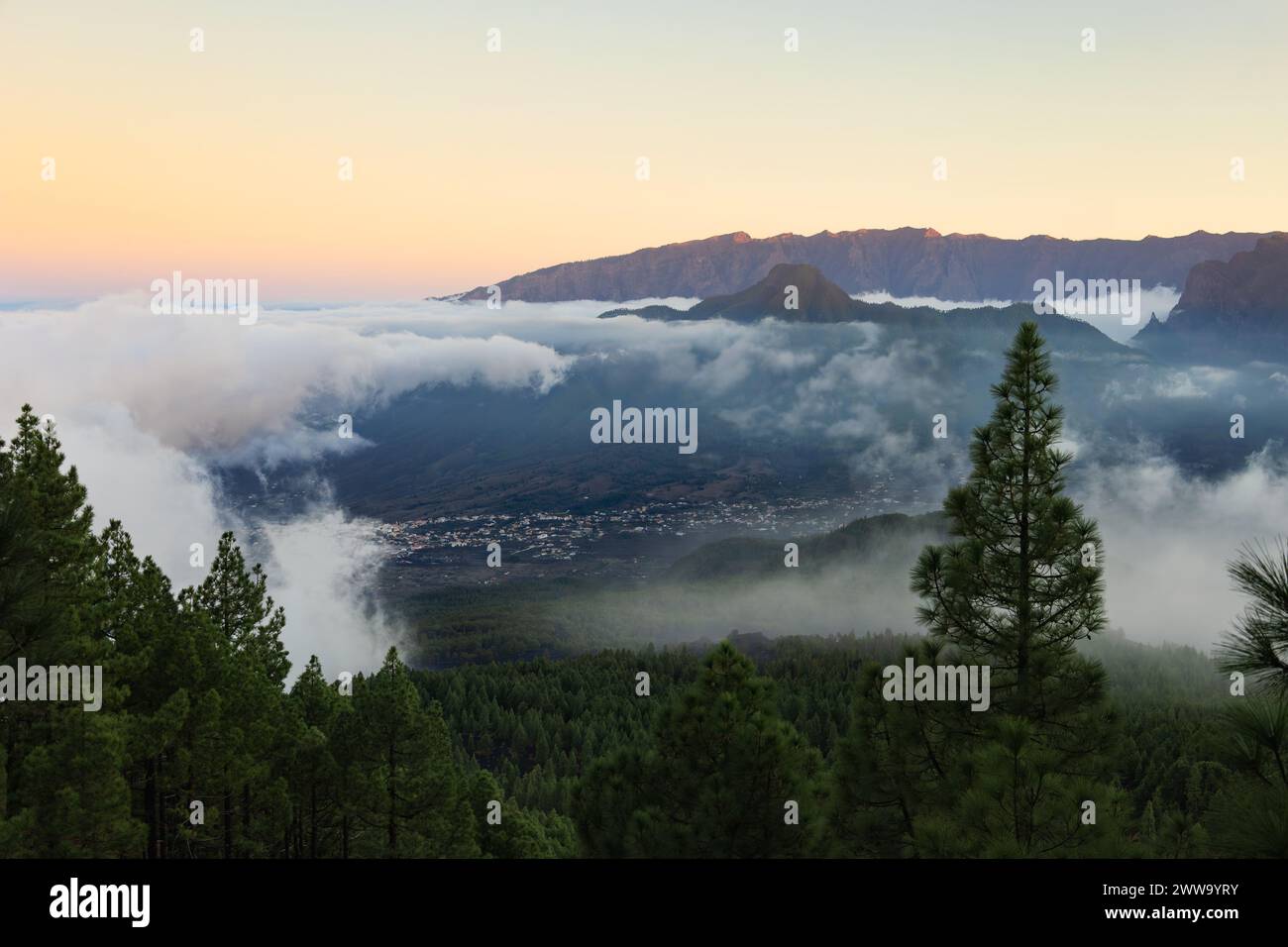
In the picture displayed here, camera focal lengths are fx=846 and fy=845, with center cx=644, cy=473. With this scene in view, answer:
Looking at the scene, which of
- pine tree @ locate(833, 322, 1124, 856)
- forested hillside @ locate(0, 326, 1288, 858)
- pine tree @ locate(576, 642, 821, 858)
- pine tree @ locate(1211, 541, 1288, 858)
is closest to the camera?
pine tree @ locate(1211, 541, 1288, 858)

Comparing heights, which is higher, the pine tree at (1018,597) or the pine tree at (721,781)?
the pine tree at (1018,597)

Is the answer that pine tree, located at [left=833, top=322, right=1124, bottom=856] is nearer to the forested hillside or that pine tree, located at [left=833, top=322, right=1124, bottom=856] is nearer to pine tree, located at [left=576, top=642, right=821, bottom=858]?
the forested hillside

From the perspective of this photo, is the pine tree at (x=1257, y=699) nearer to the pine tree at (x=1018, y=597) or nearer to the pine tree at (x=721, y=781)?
the pine tree at (x=1018, y=597)

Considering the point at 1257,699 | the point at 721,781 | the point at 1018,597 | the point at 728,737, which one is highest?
the point at 1257,699

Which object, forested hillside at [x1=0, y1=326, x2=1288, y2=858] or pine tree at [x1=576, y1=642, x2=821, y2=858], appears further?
pine tree at [x1=576, y1=642, x2=821, y2=858]

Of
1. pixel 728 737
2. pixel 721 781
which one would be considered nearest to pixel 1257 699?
pixel 728 737

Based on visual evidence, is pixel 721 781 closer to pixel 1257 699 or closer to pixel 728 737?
pixel 728 737

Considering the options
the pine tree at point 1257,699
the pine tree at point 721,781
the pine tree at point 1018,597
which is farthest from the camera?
the pine tree at point 721,781

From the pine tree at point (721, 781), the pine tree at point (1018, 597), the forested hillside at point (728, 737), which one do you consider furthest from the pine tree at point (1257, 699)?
the pine tree at point (721, 781)

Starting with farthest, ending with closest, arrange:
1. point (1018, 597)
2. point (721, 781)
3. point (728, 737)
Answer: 1. point (728, 737)
2. point (721, 781)
3. point (1018, 597)

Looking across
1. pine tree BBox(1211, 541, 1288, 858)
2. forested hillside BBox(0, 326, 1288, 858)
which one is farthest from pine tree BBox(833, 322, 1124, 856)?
pine tree BBox(1211, 541, 1288, 858)
